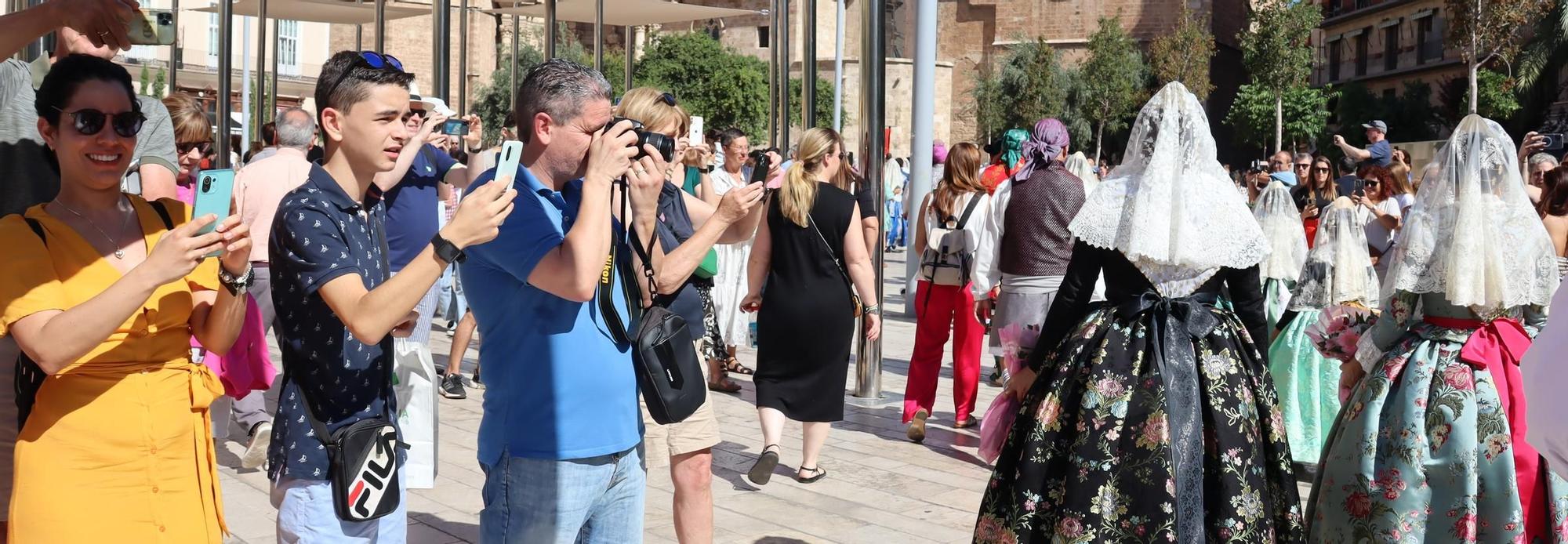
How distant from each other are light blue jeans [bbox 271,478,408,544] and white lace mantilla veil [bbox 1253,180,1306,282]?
5.49 meters

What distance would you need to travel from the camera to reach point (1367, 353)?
473cm

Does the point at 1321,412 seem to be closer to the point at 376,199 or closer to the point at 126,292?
the point at 376,199

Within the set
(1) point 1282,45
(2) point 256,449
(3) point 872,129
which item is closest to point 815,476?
(2) point 256,449

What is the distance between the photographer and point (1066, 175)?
22.6ft

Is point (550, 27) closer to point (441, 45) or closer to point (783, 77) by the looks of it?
point (441, 45)

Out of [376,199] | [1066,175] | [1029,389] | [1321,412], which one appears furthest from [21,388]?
[1321,412]

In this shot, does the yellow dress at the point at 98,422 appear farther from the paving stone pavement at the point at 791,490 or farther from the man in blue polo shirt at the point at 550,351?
the paving stone pavement at the point at 791,490

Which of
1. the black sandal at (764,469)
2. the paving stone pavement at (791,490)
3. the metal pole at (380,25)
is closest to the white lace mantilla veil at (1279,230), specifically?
the paving stone pavement at (791,490)

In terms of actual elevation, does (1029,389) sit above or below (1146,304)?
below

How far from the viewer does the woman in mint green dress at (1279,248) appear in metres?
7.12

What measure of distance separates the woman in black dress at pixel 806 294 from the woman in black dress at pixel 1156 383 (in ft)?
6.13

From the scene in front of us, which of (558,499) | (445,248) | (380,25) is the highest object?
(380,25)

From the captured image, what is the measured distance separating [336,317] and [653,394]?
0.70m

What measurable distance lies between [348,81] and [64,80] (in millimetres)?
555
